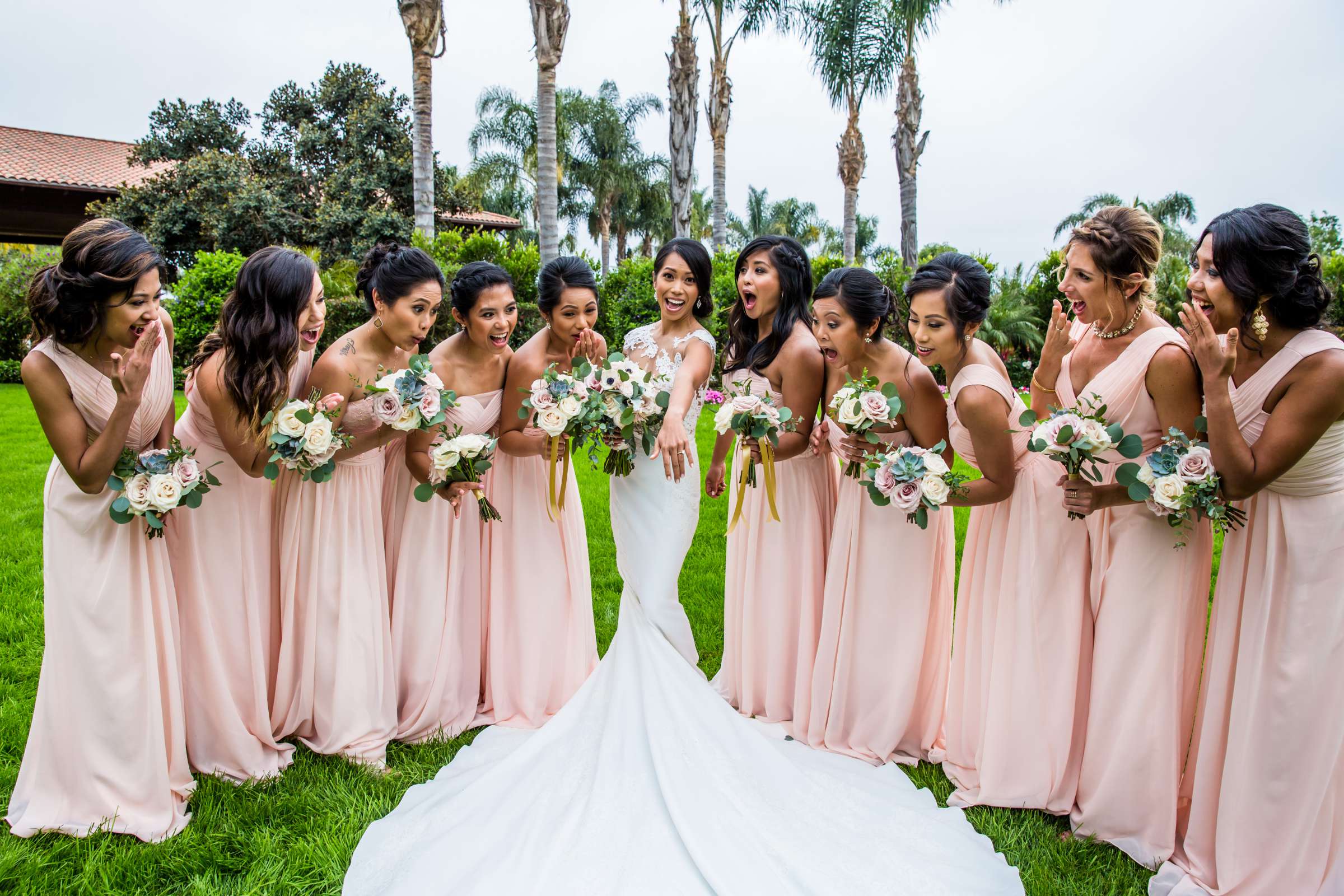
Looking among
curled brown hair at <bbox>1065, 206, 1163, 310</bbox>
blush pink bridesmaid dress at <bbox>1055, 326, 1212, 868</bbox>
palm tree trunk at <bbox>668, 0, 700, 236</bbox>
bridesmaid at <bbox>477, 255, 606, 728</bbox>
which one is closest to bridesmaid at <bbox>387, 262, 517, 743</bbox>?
bridesmaid at <bbox>477, 255, 606, 728</bbox>

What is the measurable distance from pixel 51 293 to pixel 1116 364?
487 cm

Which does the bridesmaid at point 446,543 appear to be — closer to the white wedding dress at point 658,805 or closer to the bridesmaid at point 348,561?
the bridesmaid at point 348,561

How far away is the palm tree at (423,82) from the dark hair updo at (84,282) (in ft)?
44.2

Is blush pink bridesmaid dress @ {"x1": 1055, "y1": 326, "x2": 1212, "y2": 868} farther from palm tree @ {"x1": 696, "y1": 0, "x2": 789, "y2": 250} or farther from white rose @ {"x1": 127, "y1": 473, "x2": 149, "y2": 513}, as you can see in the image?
palm tree @ {"x1": 696, "y1": 0, "x2": 789, "y2": 250}

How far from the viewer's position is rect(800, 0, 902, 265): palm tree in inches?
917

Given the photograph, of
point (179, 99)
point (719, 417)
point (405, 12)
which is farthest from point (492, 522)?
point (179, 99)

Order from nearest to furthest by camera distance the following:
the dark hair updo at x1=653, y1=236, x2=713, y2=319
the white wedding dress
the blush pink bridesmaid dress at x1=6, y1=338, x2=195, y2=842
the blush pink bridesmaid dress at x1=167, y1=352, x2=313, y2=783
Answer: the white wedding dress → the blush pink bridesmaid dress at x1=6, y1=338, x2=195, y2=842 → the blush pink bridesmaid dress at x1=167, y1=352, x2=313, y2=783 → the dark hair updo at x1=653, y1=236, x2=713, y2=319

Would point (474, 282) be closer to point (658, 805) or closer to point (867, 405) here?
point (867, 405)

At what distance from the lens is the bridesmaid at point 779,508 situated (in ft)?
15.8

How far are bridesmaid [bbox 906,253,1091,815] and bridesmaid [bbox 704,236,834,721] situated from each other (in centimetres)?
77

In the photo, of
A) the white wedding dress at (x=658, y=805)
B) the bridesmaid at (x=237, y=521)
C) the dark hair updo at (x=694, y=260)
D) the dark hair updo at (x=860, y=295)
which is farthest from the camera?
the dark hair updo at (x=694, y=260)

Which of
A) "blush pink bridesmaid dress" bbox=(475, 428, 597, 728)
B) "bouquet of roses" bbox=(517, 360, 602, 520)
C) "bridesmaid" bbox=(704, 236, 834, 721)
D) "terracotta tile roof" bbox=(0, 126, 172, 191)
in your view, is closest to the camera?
"bouquet of roses" bbox=(517, 360, 602, 520)

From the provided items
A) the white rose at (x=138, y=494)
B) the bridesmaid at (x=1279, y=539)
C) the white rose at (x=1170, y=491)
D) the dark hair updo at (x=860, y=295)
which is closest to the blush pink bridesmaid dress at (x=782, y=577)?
the dark hair updo at (x=860, y=295)

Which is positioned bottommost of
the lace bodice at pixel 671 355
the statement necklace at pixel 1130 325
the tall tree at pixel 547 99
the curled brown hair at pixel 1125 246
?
the lace bodice at pixel 671 355
